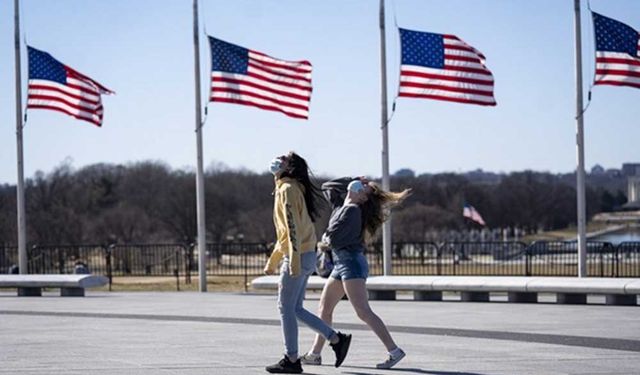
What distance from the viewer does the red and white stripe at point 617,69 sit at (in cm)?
2389

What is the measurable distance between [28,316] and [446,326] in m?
6.84

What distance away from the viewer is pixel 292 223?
1177cm

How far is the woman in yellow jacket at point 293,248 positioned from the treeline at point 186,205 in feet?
161

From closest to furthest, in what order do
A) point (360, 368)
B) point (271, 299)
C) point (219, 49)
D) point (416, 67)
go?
point (360, 368) → point (271, 299) → point (416, 67) → point (219, 49)

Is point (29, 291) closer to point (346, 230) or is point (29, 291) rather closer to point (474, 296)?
point (474, 296)

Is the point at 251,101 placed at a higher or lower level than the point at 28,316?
higher

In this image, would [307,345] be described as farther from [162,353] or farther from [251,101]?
[251,101]

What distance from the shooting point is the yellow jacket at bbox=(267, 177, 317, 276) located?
11727mm

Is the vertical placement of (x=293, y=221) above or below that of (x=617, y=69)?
below

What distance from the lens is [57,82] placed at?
2817 cm

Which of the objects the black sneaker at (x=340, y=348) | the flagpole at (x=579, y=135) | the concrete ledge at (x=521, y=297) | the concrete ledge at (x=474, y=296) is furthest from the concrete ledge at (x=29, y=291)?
the black sneaker at (x=340, y=348)

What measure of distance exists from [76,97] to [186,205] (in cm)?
5951

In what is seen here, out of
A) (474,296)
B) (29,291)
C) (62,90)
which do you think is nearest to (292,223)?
(474,296)

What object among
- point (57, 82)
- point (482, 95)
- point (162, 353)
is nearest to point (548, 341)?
point (162, 353)
